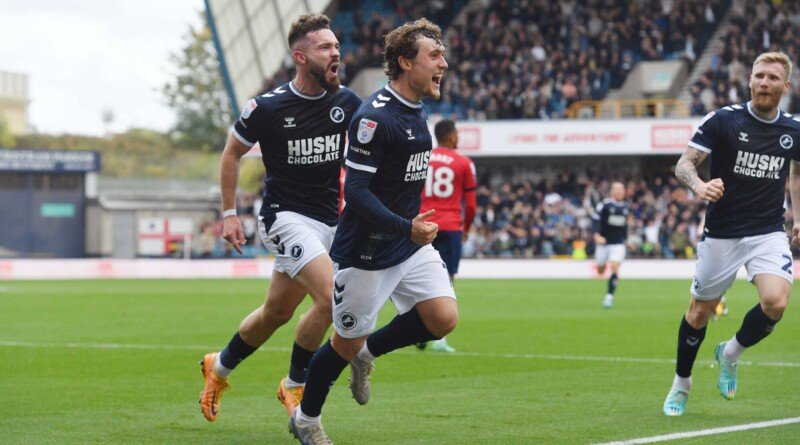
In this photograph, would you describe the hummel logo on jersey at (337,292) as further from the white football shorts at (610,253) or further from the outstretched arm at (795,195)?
the white football shorts at (610,253)

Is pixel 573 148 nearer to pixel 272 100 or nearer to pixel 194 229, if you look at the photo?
pixel 194 229

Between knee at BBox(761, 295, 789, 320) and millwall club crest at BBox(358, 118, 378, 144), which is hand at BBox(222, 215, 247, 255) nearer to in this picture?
millwall club crest at BBox(358, 118, 378, 144)

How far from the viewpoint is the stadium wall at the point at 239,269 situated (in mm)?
35375

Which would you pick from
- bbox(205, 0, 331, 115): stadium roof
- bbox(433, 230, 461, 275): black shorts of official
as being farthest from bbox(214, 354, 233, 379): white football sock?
bbox(205, 0, 331, 115): stadium roof

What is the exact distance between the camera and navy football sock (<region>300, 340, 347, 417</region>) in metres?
7.16

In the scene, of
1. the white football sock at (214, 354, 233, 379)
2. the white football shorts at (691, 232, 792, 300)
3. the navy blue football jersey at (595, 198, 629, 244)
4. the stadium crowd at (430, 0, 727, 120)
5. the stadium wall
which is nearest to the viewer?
the white football sock at (214, 354, 233, 379)

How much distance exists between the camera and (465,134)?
44.5 m

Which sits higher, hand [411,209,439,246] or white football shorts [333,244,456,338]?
hand [411,209,439,246]

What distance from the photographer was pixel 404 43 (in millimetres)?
6965

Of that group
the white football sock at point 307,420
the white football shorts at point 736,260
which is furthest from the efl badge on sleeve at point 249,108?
the white football shorts at point 736,260

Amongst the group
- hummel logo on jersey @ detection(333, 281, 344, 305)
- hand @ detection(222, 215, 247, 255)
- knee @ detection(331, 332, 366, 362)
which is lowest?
knee @ detection(331, 332, 366, 362)

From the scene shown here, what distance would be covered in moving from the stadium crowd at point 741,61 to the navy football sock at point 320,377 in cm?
3438

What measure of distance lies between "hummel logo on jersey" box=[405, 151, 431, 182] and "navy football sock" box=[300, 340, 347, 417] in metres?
1.09

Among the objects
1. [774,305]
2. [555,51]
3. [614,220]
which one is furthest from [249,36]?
[774,305]
